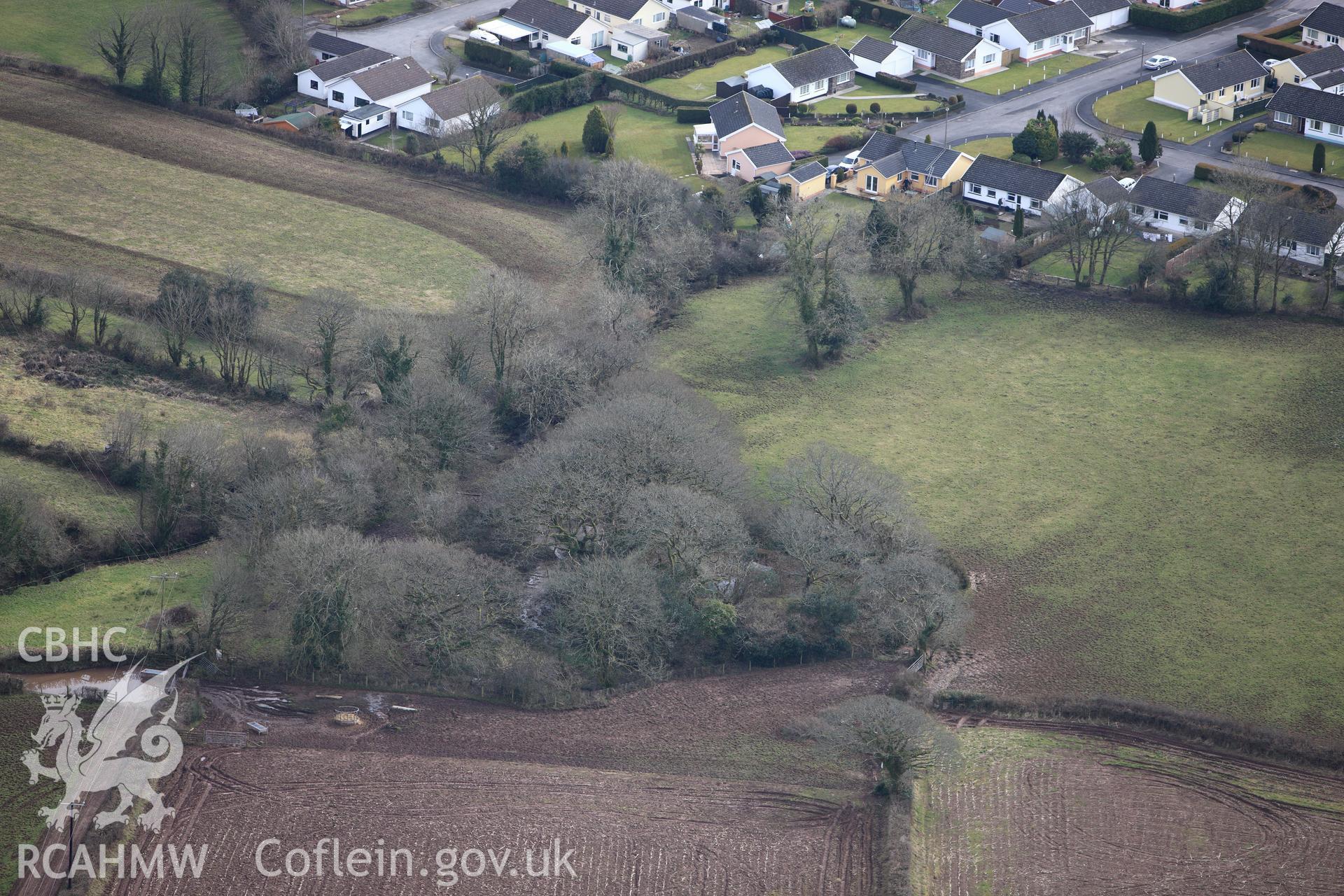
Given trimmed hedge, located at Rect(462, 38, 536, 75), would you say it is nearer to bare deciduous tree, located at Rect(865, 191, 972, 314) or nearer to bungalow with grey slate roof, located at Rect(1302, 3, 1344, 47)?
bare deciduous tree, located at Rect(865, 191, 972, 314)

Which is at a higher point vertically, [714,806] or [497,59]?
[497,59]

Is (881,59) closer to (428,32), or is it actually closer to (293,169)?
(428,32)

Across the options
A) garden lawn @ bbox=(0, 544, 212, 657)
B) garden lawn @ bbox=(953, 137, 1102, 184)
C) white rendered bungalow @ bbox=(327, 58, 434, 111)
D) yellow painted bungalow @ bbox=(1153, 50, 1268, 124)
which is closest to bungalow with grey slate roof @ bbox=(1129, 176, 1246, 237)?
garden lawn @ bbox=(953, 137, 1102, 184)

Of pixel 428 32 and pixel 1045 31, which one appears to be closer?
pixel 1045 31

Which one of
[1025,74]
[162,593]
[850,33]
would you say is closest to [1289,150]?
[1025,74]

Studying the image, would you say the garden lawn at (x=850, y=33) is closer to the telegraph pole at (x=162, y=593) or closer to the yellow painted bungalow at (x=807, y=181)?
the yellow painted bungalow at (x=807, y=181)

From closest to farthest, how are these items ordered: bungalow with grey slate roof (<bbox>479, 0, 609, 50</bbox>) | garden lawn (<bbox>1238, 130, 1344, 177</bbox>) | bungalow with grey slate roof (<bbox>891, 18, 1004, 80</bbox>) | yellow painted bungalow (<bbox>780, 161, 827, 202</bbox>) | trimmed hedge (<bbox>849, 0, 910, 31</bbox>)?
1. yellow painted bungalow (<bbox>780, 161, 827, 202</bbox>)
2. garden lawn (<bbox>1238, 130, 1344, 177</bbox>)
3. bungalow with grey slate roof (<bbox>891, 18, 1004, 80</bbox>)
4. bungalow with grey slate roof (<bbox>479, 0, 609, 50</bbox>)
5. trimmed hedge (<bbox>849, 0, 910, 31</bbox>)
